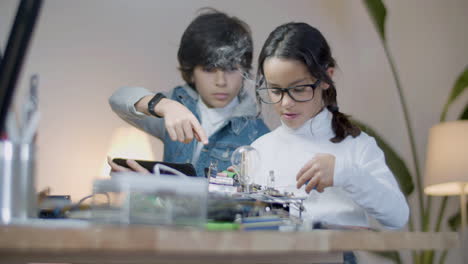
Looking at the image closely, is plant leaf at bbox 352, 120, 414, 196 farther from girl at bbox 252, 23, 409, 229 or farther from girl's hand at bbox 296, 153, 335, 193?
girl's hand at bbox 296, 153, 335, 193

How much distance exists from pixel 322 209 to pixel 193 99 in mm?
539

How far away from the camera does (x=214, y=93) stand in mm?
1688

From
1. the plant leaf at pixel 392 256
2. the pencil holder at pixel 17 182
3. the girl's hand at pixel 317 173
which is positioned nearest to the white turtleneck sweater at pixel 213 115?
the girl's hand at pixel 317 173

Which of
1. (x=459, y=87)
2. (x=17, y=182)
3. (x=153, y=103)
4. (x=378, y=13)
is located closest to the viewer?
(x=17, y=182)

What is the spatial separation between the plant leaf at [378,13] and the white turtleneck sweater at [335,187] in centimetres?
56

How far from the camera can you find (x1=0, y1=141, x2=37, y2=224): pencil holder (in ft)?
2.07

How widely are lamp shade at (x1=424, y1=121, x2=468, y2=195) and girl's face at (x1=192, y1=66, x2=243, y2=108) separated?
913 millimetres

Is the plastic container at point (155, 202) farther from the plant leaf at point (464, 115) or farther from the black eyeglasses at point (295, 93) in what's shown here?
the plant leaf at point (464, 115)

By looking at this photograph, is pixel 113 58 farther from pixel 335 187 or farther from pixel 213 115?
pixel 335 187

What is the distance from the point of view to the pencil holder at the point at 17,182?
2.07ft

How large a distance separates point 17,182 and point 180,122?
2.07 ft

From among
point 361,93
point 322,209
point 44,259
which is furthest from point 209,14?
point 44,259

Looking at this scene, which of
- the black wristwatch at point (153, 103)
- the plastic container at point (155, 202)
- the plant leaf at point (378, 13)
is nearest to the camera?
the plastic container at point (155, 202)

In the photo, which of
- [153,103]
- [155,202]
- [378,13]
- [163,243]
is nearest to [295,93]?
[153,103]
